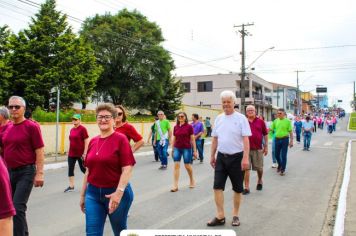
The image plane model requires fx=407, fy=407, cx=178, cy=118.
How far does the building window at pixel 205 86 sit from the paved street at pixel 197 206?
162ft

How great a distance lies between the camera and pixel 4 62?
2491 cm

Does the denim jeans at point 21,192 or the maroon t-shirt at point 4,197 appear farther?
the denim jeans at point 21,192

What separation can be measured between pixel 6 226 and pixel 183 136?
6.98 metres

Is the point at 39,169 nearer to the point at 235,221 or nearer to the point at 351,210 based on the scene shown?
the point at 235,221

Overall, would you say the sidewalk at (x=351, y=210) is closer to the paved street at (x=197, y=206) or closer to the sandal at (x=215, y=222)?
the paved street at (x=197, y=206)

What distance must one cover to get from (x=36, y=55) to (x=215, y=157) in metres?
23.3

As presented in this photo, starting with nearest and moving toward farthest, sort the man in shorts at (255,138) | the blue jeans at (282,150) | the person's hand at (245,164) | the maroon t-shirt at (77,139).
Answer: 1. the person's hand at (245,164)
2. the maroon t-shirt at (77,139)
3. the man in shorts at (255,138)
4. the blue jeans at (282,150)

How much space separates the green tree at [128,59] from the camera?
36188 millimetres

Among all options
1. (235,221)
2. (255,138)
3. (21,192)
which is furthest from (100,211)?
(255,138)

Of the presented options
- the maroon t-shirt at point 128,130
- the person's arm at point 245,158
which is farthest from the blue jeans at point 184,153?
the person's arm at point 245,158

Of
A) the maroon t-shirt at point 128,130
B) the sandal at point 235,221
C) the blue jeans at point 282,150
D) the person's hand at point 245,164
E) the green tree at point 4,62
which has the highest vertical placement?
the green tree at point 4,62

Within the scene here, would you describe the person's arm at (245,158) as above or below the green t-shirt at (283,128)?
below

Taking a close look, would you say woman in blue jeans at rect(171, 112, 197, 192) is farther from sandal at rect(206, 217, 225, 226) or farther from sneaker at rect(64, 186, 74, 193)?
sandal at rect(206, 217, 225, 226)

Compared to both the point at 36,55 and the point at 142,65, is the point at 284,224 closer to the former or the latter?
the point at 36,55
